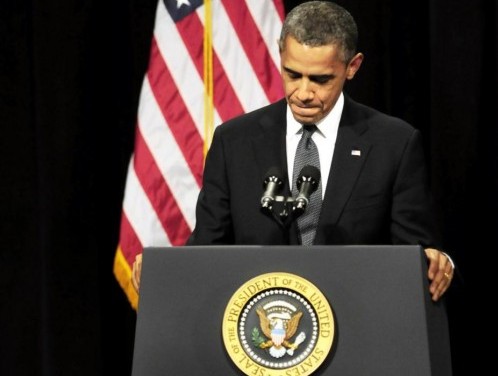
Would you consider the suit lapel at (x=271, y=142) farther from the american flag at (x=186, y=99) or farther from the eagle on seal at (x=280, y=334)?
the american flag at (x=186, y=99)

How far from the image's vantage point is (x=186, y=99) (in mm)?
3314

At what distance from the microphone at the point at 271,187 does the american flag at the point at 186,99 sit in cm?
145

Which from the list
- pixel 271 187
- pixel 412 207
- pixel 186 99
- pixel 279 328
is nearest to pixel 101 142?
pixel 186 99

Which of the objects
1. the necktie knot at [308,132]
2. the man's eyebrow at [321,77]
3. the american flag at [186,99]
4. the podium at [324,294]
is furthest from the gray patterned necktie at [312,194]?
the american flag at [186,99]

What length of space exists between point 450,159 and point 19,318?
1648mm

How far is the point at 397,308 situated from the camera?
1.77 meters

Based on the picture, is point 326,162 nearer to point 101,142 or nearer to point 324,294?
point 324,294

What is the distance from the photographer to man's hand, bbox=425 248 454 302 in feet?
6.24

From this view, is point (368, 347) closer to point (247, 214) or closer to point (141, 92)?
point (247, 214)

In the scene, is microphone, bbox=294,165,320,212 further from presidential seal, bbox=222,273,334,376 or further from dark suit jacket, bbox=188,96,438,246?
dark suit jacket, bbox=188,96,438,246

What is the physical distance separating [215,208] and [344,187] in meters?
0.31

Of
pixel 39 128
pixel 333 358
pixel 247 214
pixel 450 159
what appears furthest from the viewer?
pixel 39 128

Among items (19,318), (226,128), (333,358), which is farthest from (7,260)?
(333,358)

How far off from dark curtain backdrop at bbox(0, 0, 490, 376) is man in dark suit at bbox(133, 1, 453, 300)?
974 mm
